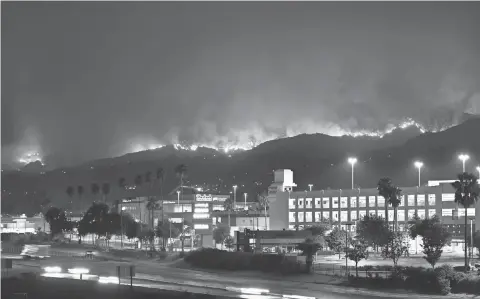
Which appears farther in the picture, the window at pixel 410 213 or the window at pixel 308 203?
the window at pixel 308 203

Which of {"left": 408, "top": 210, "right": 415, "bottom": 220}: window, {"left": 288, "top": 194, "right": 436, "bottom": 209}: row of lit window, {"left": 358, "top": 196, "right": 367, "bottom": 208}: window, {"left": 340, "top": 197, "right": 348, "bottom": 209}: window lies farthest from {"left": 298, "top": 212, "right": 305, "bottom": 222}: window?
{"left": 408, "top": 210, "right": 415, "bottom": 220}: window

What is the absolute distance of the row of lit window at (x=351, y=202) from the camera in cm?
15212

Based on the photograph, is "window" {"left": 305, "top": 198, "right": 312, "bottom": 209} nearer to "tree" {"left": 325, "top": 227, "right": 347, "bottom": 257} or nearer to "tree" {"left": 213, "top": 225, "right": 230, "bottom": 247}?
"tree" {"left": 213, "top": 225, "right": 230, "bottom": 247}

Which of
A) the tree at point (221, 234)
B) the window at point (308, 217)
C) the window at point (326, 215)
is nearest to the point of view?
the tree at point (221, 234)

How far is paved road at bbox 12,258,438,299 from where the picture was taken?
67363 millimetres

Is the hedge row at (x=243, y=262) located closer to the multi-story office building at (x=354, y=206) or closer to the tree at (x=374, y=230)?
the tree at (x=374, y=230)

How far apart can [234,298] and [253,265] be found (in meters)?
35.1

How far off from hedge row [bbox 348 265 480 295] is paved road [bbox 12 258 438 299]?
3318 mm

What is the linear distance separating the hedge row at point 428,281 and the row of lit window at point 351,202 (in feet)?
256

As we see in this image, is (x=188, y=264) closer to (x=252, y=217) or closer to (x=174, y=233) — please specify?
(x=174, y=233)

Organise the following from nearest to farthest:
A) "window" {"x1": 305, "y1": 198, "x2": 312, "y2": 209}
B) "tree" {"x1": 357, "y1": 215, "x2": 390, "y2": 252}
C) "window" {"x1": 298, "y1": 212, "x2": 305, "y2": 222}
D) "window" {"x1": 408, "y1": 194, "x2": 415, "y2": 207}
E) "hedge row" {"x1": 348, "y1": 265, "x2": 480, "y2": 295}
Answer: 1. "hedge row" {"x1": 348, "y1": 265, "x2": 480, "y2": 295}
2. "tree" {"x1": 357, "y1": 215, "x2": 390, "y2": 252}
3. "window" {"x1": 408, "y1": 194, "x2": 415, "y2": 207}
4. "window" {"x1": 305, "y1": 198, "x2": 312, "y2": 209}
5. "window" {"x1": 298, "y1": 212, "x2": 305, "y2": 222}

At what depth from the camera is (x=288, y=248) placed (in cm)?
13000

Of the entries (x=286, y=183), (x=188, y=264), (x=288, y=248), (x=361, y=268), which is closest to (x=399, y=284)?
(x=361, y=268)

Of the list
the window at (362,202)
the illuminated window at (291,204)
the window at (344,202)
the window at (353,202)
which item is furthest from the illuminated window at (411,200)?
the illuminated window at (291,204)
